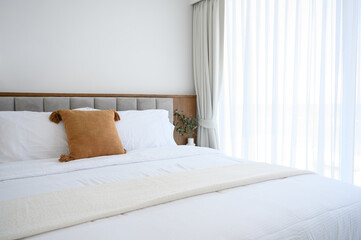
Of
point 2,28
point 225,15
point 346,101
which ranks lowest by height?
point 346,101

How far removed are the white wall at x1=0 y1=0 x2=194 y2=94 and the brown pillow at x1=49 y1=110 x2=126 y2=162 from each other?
73 centimetres

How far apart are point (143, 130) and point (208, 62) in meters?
1.41

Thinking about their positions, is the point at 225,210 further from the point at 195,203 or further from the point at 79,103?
the point at 79,103

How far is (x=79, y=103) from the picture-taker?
2.53m

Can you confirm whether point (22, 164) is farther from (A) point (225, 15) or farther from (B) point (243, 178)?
(A) point (225, 15)

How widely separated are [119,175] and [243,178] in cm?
69

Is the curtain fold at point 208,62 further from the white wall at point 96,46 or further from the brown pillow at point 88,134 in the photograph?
the brown pillow at point 88,134

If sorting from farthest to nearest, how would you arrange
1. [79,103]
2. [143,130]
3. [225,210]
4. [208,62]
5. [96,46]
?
1. [208,62]
2. [96,46]
3. [79,103]
4. [143,130]
5. [225,210]

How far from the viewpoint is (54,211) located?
91 cm

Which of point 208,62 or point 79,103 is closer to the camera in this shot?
point 79,103

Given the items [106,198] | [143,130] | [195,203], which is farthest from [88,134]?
[195,203]

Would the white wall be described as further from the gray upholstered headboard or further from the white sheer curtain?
the white sheer curtain

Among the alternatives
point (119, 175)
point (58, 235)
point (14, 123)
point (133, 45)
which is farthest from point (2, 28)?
point (58, 235)

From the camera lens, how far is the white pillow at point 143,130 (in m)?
2.23
